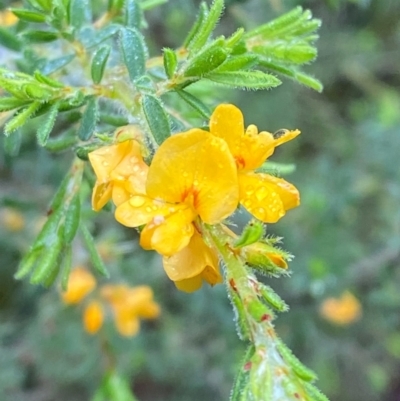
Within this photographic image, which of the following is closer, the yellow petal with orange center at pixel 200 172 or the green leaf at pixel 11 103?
the yellow petal with orange center at pixel 200 172

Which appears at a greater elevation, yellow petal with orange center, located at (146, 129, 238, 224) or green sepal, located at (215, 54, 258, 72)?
green sepal, located at (215, 54, 258, 72)

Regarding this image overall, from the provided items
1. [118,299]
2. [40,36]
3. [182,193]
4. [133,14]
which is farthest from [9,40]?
[118,299]

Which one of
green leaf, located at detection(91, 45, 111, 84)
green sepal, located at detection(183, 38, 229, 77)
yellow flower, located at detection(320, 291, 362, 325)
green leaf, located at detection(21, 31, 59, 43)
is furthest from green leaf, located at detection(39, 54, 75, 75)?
yellow flower, located at detection(320, 291, 362, 325)

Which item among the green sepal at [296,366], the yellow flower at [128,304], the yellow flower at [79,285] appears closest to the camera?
the green sepal at [296,366]

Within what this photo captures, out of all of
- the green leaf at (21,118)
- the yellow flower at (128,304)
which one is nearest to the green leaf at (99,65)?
the green leaf at (21,118)

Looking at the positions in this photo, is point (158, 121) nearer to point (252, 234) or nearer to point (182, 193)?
point (182, 193)

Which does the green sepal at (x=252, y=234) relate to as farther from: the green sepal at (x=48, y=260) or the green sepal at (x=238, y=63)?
the green sepal at (x=48, y=260)

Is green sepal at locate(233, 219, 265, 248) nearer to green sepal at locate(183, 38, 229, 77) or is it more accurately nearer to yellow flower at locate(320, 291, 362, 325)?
green sepal at locate(183, 38, 229, 77)
